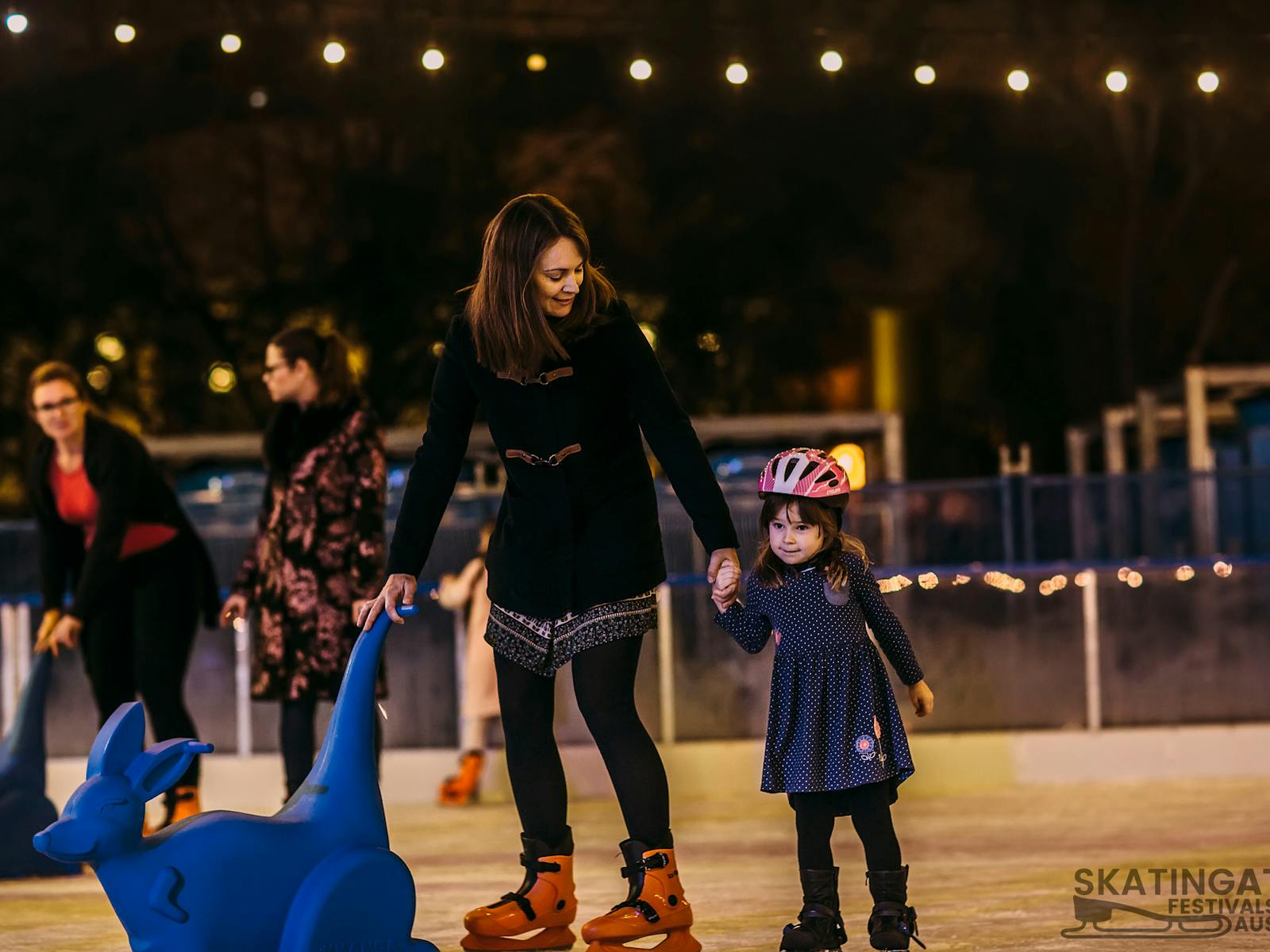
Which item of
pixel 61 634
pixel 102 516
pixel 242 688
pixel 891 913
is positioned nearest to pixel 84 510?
pixel 102 516

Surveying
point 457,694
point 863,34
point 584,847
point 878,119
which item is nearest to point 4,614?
point 457,694

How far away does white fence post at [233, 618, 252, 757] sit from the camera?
728 centimetres

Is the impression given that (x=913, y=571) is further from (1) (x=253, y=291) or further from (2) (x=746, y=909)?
(1) (x=253, y=291)

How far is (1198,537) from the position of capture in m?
8.05

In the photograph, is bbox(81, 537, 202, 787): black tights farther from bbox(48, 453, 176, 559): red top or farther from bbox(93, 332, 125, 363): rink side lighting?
bbox(93, 332, 125, 363): rink side lighting

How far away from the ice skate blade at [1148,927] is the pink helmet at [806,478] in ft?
3.11

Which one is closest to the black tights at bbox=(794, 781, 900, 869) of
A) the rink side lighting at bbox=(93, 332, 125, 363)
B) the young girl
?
the young girl

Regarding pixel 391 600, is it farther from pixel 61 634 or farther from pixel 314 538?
pixel 61 634

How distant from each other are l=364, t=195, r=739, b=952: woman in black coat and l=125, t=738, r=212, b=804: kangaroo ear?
0.49 meters

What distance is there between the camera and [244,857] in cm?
302

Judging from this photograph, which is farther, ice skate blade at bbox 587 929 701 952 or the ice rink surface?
the ice rink surface

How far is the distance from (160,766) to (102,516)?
2224mm

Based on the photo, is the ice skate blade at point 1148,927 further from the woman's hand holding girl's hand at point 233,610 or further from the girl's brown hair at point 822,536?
the woman's hand holding girl's hand at point 233,610

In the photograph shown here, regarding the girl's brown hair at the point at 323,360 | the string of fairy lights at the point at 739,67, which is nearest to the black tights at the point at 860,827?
the girl's brown hair at the point at 323,360
